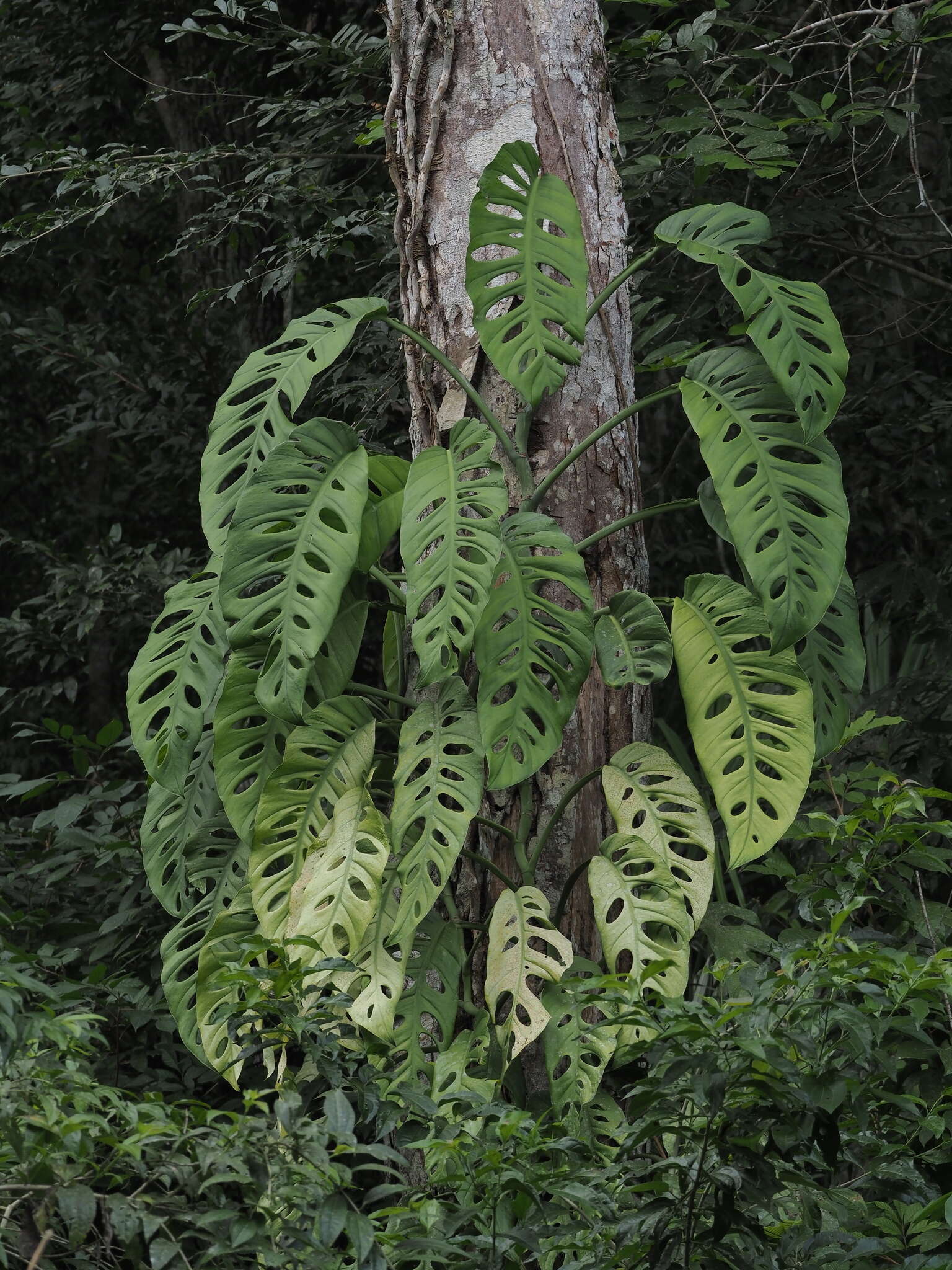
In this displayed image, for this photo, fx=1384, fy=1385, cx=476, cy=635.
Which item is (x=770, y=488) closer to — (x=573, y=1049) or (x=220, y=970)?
(x=573, y=1049)

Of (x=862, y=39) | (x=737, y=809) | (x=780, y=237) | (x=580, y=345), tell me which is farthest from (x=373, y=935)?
(x=780, y=237)

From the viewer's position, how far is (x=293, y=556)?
1652 mm

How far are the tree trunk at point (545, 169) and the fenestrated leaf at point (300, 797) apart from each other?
0.38 metres

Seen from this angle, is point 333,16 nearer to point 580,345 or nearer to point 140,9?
Result: point 140,9

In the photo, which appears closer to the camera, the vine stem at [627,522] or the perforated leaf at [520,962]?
the perforated leaf at [520,962]

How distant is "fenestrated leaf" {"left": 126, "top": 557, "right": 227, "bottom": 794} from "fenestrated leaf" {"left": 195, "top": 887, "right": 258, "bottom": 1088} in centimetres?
18

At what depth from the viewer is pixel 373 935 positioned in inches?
66.2

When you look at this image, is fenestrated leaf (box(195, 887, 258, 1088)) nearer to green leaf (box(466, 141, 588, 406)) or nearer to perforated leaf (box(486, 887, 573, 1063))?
perforated leaf (box(486, 887, 573, 1063))

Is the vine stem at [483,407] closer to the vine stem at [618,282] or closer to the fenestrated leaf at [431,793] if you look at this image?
the vine stem at [618,282]

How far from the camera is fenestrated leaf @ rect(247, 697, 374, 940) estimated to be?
1735 mm

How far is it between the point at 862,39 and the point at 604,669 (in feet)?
5.33

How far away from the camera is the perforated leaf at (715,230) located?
1802mm

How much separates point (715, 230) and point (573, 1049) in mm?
1076

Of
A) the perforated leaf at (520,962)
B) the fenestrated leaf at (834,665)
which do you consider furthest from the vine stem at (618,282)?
the perforated leaf at (520,962)
